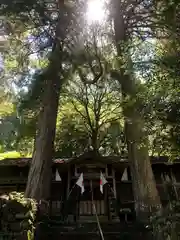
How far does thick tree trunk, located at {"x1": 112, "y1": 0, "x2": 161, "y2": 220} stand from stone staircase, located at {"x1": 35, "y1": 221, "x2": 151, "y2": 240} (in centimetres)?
86

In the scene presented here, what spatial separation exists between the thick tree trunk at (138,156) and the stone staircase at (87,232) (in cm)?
86

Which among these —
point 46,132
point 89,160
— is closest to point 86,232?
point 46,132

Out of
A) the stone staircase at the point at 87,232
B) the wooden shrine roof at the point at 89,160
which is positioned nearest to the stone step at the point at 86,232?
the stone staircase at the point at 87,232

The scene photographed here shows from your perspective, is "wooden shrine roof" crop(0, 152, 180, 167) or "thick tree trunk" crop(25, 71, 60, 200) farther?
"wooden shrine roof" crop(0, 152, 180, 167)

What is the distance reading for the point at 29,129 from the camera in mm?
14000

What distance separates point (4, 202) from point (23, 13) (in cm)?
794

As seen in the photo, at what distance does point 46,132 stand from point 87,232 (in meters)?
3.45

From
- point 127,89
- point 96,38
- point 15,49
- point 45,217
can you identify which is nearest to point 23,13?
point 15,49

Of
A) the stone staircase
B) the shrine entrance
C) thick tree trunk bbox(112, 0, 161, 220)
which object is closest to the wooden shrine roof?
the shrine entrance

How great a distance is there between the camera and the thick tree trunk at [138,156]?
813cm

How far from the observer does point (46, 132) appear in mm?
9969

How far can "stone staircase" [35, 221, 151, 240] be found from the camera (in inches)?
346

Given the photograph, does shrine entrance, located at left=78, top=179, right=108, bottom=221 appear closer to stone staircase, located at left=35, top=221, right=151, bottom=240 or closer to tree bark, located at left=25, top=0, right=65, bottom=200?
stone staircase, located at left=35, top=221, right=151, bottom=240

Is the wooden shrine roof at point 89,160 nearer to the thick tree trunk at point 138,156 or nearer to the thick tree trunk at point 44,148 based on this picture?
the thick tree trunk at point 44,148
